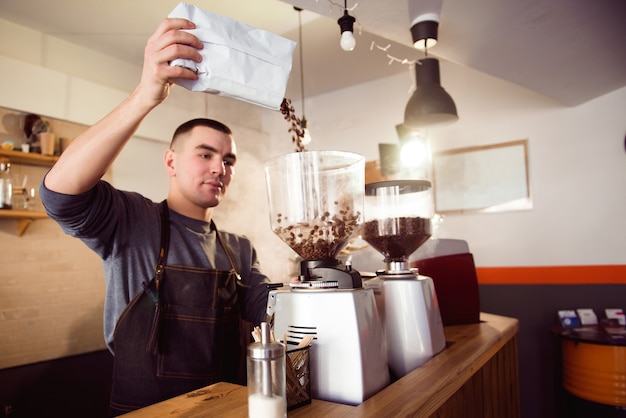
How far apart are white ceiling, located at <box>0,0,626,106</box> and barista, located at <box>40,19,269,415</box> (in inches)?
37.0

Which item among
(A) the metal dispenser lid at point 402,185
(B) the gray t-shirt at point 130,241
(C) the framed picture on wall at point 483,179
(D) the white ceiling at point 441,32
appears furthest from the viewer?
(C) the framed picture on wall at point 483,179

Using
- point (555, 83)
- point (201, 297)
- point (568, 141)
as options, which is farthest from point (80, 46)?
point (568, 141)

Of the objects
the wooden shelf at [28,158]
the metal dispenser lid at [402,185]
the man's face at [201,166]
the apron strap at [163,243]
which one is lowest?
the apron strap at [163,243]

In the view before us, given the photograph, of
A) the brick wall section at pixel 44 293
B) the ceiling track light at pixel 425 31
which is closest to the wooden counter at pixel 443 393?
the ceiling track light at pixel 425 31

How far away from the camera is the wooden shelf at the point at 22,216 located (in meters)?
2.86

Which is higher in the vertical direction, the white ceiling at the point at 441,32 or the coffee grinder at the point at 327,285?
the white ceiling at the point at 441,32

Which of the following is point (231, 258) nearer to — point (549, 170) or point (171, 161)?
point (171, 161)

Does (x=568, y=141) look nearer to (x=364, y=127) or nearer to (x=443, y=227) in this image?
(x=443, y=227)

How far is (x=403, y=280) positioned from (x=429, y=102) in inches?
76.3

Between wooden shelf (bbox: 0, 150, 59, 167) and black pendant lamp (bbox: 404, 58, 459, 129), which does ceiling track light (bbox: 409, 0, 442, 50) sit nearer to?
black pendant lamp (bbox: 404, 58, 459, 129)

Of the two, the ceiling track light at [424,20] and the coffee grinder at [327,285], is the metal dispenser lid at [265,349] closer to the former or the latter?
the coffee grinder at [327,285]

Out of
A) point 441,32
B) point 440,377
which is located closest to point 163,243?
point 440,377

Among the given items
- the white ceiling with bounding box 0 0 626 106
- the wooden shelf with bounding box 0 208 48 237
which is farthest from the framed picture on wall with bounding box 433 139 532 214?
the wooden shelf with bounding box 0 208 48 237

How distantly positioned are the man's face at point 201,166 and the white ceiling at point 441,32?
2.37 feet
